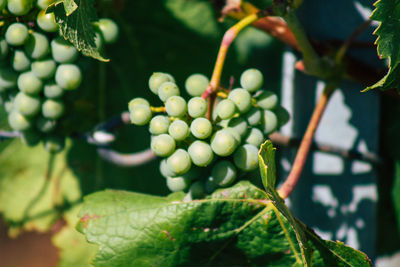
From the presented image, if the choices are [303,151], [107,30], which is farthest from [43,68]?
[303,151]

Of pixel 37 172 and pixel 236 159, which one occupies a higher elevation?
pixel 236 159

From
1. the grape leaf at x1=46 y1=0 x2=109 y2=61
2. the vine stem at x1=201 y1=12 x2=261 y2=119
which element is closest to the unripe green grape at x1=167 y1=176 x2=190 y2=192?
the vine stem at x1=201 y1=12 x2=261 y2=119

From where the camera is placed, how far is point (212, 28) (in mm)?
1026

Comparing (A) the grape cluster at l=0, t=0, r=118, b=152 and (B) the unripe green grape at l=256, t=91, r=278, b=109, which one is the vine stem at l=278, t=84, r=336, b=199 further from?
(A) the grape cluster at l=0, t=0, r=118, b=152

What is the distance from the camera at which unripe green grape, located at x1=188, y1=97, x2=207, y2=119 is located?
60cm

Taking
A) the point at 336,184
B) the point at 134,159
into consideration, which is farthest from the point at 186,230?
the point at 336,184

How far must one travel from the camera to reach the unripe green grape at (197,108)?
23.6 inches

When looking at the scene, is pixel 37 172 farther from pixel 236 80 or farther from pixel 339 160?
pixel 339 160

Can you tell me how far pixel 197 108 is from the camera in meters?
0.60

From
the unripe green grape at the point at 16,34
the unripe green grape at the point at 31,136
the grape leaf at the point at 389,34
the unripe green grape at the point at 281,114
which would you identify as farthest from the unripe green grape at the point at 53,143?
the grape leaf at the point at 389,34

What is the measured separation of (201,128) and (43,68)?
307 mm

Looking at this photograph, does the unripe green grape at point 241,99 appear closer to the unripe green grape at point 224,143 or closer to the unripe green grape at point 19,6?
the unripe green grape at point 224,143

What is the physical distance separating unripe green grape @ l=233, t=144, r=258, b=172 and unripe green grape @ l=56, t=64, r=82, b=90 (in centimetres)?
31

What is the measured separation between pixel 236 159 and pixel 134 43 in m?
0.53
